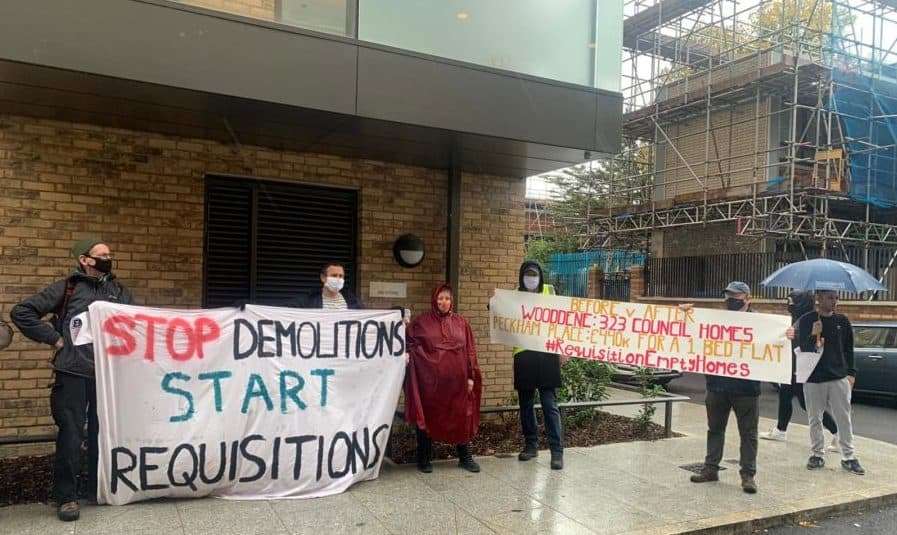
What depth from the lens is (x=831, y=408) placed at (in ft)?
20.7

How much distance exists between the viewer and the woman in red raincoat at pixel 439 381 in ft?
18.3

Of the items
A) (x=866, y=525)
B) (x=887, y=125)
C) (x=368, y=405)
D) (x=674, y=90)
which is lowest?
(x=866, y=525)

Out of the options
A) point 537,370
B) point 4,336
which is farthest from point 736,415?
point 4,336

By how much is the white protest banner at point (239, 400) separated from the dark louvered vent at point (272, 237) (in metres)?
1.80

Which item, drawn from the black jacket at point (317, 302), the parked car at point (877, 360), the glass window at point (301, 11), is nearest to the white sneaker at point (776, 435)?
the parked car at point (877, 360)

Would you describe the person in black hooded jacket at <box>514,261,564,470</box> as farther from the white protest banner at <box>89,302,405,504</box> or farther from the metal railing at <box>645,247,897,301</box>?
the metal railing at <box>645,247,897,301</box>

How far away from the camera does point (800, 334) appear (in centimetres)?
636

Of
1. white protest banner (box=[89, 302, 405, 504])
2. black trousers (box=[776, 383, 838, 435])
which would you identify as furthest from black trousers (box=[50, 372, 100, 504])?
black trousers (box=[776, 383, 838, 435])

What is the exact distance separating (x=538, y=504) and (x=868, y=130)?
1666cm

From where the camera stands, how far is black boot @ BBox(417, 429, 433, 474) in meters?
5.72

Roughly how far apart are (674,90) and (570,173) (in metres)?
7.42

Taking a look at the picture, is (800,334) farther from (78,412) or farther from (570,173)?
(570,173)

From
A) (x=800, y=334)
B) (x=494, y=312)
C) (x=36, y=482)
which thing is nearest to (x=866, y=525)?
(x=800, y=334)

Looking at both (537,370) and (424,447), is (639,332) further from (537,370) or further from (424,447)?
(424,447)
